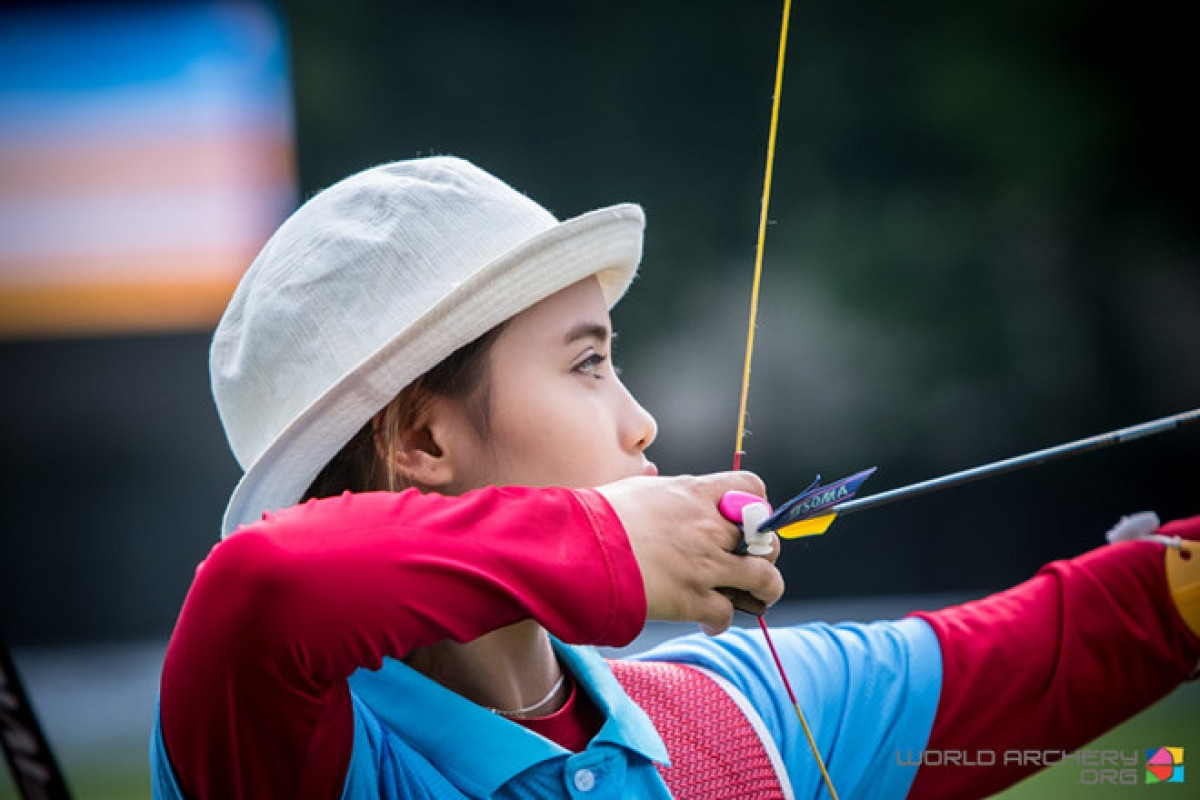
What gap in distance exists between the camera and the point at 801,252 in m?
3.79

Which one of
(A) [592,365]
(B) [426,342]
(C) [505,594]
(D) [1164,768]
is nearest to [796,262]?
(D) [1164,768]

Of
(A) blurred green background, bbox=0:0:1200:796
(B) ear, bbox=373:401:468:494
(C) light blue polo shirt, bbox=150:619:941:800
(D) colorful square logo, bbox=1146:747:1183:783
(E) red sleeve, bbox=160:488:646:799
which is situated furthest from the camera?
(A) blurred green background, bbox=0:0:1200:796

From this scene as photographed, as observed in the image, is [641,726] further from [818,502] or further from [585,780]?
[818,502]

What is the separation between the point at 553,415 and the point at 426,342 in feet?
0.37

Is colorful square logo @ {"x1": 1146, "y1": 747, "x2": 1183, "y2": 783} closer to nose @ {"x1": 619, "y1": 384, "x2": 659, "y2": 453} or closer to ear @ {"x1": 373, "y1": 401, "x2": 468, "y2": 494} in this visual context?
nose @ {"x1": 619, "y1": 384, "x2": 659, "y2": 453}

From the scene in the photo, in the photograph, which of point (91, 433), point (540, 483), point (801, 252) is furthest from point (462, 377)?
point (91, 433)

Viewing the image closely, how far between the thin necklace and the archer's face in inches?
7.2

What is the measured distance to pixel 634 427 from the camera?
3.12ft

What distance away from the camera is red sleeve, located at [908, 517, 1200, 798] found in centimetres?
102

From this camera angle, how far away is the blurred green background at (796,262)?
3.50 meters

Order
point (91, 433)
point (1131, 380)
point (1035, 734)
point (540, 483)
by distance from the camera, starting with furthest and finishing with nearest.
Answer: point (91, 433)
point (1131, 380)
point (1035, 734)
point (540, 483)

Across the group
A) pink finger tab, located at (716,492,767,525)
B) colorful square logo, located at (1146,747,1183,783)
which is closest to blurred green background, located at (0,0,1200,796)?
colorful square logo, located at (1146,747,1183,783)

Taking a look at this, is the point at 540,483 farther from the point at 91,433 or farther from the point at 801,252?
the point at 91,433

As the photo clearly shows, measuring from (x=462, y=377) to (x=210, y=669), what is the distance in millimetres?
321
